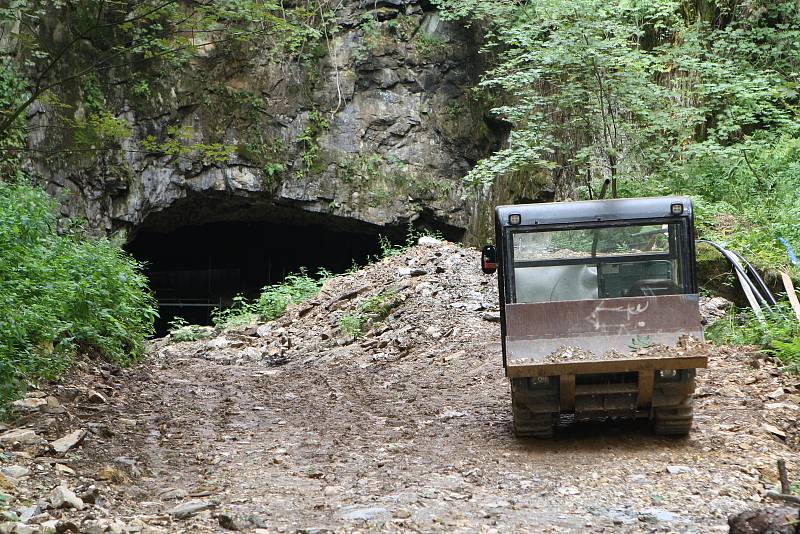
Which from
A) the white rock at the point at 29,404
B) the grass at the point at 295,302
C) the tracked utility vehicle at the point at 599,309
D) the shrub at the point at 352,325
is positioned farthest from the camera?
the grass at the point at 295,302

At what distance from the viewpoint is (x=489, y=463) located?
225 inches

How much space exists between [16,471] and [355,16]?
16878 millimetres

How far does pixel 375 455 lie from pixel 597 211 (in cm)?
257

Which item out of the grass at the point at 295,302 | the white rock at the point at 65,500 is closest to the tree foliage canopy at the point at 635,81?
the grass at the point at 295,302

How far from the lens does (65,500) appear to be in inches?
168

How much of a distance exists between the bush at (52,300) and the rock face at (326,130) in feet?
25.1

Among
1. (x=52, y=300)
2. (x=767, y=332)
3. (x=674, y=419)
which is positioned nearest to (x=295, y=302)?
(x=52, y=300)

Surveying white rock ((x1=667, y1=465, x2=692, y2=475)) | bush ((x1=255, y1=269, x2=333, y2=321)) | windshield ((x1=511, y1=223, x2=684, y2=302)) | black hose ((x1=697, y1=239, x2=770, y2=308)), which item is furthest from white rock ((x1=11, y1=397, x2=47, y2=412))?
bush ((x1=255, y1=269, x2=333, y2=321))

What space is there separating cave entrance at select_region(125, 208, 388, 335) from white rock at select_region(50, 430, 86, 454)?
16936mm

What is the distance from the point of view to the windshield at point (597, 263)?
593cm

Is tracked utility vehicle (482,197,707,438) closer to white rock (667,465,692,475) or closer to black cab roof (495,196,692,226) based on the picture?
black cab roof (495,196,692,226)

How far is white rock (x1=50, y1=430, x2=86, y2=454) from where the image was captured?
5.38 m

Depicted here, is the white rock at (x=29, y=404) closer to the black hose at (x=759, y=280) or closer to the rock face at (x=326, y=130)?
the black hose at (x=759, y=280)

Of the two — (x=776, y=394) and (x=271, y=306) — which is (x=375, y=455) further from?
(x=271, y=306)
